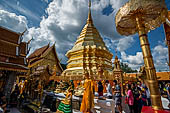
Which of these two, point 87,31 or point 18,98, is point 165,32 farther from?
point 87,31

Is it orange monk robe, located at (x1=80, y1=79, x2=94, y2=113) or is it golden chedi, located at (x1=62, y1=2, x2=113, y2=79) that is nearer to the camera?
orange monk robe, located at (x1=80, y1=79, x2=94, y2=113)

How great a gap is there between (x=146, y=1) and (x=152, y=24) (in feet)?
4.25

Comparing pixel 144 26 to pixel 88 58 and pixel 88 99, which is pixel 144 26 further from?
pixel 88 58

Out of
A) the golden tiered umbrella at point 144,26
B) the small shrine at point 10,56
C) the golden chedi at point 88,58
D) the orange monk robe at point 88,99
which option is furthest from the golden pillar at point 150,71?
the small shrine at point 10,56

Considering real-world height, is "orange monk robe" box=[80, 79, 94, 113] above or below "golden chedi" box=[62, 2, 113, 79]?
below

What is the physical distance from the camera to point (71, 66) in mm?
11281

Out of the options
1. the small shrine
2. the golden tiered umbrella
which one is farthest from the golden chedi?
the golden tiered umbrella

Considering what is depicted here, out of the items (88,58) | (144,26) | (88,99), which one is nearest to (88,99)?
(88,99)

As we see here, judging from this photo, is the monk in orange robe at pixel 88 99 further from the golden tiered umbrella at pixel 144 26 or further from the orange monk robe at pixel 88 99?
the golden tiered umbrella at pixel 144 26

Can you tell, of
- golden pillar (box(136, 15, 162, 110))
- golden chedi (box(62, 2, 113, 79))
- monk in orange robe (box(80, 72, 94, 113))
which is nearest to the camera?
golden pillar (box(136, 15, 162, 110))

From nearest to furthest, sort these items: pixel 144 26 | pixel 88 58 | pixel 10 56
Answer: pixel 144 26 → pixel 10 56 → pixel 88 58

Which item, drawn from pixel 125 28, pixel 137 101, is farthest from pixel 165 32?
pixel 137 101

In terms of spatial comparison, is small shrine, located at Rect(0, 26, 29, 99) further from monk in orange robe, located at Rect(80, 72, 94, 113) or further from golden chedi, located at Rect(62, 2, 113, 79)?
monk in orange robe, located at Rect(80, 72, 94, 113)

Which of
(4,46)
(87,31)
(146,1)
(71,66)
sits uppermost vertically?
(87,31)
